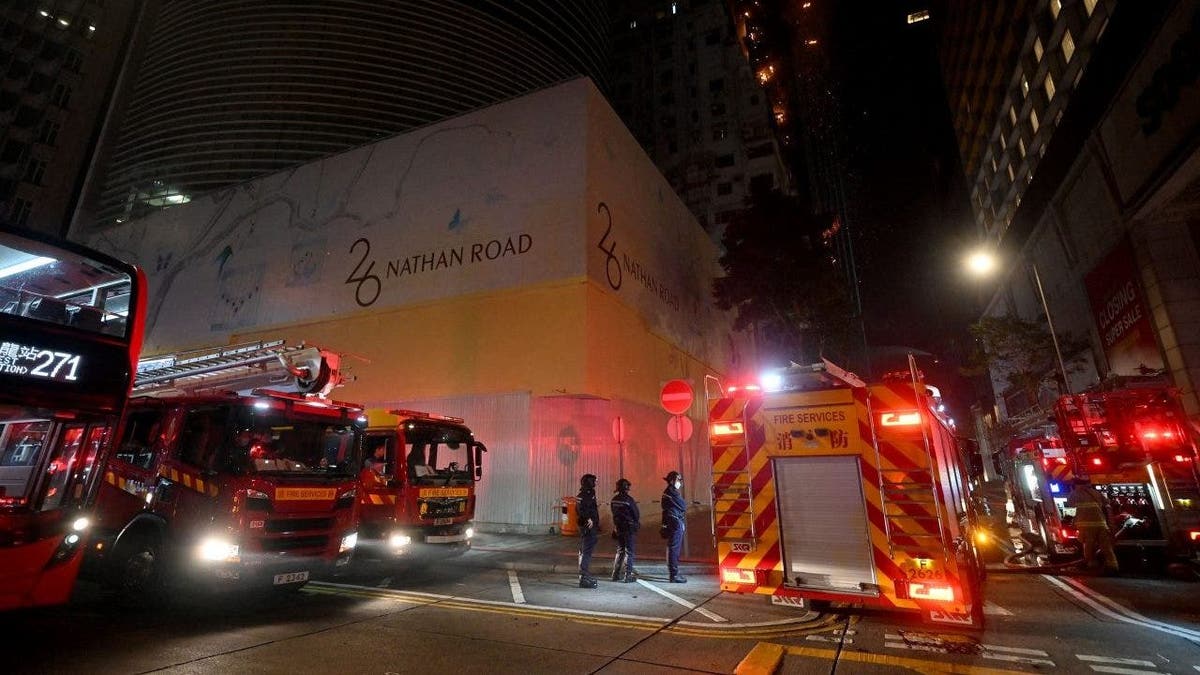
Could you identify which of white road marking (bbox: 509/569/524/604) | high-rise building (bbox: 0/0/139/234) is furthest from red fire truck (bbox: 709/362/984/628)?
high-rise building (bbox: 0/0/139/234)

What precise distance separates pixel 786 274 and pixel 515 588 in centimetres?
2058

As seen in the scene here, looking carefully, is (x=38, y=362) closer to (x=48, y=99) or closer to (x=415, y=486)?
(x=415, y=486)

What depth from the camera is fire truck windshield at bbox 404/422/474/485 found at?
10055 millimetres

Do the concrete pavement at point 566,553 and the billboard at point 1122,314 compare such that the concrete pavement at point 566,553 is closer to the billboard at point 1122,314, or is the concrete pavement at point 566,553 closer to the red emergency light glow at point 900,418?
the red emergency light glow at point 900,418

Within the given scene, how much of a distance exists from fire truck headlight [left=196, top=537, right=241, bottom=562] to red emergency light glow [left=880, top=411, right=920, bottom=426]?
7.80 metres

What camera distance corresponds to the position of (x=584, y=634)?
18.1ft

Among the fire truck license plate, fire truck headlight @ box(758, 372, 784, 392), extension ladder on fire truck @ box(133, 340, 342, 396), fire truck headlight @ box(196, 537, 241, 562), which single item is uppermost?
extension ladder on fire truck @ box(133, 340, 342, 396)

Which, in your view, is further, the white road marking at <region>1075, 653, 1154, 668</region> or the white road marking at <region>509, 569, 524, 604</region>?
the white road marking at <region>509, 569, 524, 604</region>

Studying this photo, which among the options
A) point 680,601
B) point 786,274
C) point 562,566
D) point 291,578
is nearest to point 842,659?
point 680,601

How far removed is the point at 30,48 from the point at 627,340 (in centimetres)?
5781

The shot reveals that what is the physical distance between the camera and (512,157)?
58.6ft

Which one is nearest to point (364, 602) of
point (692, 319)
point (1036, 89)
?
point (692, 319)

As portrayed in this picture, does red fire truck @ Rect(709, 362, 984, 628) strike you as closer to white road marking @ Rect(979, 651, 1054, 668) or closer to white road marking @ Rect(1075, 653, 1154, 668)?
white road marking @ Rect(979, 651, 1054, 668)

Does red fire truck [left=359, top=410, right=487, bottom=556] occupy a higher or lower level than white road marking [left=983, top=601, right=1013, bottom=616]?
higher
